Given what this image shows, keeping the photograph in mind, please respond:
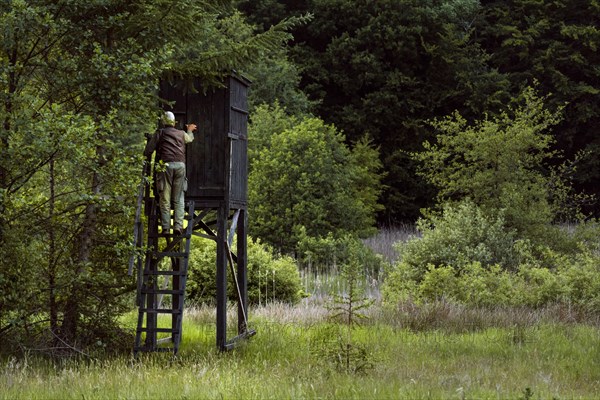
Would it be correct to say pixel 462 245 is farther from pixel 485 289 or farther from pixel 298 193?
pixel 298 193

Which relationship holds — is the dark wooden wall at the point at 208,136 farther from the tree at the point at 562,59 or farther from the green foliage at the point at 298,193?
the tree at the point at 562,59

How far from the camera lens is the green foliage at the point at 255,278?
19125mm

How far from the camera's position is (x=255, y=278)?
19.7m

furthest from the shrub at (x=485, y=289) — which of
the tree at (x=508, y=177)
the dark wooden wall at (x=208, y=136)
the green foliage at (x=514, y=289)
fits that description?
the dark wooden wall at (x=208, y=136)

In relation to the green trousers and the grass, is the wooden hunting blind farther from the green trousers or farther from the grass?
the grass

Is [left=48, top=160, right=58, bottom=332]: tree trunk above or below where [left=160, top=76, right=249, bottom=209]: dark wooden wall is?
below

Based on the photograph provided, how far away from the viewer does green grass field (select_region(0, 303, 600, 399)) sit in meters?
8.62

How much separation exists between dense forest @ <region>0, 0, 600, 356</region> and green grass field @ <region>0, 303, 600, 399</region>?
151 centimetres

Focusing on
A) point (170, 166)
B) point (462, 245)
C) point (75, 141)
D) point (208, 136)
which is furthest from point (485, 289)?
point (75, 141)

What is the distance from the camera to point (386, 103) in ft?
129

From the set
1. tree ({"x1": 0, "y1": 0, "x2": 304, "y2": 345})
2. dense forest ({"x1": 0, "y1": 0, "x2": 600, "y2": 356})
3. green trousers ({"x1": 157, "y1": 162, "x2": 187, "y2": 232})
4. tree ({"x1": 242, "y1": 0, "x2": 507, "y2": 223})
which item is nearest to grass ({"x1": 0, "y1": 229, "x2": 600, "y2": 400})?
tree ({"x1": 0, "y1": 0, "x2": 304, "y2": 345})

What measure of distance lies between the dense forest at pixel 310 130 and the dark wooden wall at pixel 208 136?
0.43 meters

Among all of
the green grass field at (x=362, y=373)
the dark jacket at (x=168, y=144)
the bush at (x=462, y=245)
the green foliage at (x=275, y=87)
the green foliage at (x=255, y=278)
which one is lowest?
the green grass field at (x=362, y=373)

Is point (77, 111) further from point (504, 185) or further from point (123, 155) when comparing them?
point (504, 185)
